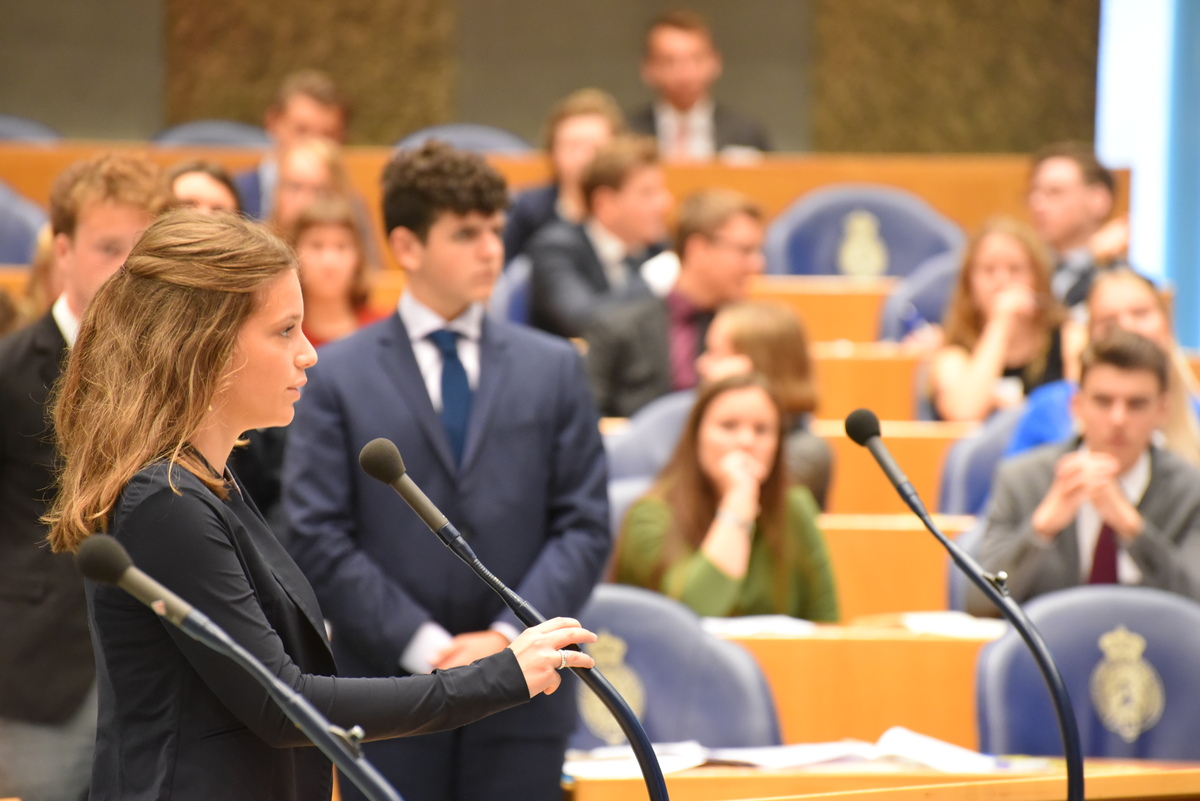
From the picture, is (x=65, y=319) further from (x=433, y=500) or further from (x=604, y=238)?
(x=604, y=238)

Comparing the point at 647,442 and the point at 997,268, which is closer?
the point at 647,442

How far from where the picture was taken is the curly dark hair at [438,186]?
8.00ft

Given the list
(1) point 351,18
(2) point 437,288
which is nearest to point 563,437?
(2) point 437,288

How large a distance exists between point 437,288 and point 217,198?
2.31ft

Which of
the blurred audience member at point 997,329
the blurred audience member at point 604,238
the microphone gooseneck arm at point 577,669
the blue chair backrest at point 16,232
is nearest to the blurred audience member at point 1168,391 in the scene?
the blurred audience member at point 997,329

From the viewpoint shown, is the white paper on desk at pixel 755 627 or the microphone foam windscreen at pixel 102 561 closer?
the microphone foam windscreen at pixel 102 561

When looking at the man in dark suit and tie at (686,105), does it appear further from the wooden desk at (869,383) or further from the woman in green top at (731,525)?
the woman in green top at (731,525)

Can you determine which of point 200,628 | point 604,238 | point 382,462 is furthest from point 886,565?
point 200,628

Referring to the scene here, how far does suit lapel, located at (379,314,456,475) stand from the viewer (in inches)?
92.9

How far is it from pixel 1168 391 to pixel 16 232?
12.9 feet

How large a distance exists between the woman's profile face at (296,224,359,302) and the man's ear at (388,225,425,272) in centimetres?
152

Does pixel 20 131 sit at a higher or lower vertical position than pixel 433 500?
higher

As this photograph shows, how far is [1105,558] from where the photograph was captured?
3.12 m

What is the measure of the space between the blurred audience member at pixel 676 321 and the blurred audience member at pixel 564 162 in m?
0.87
